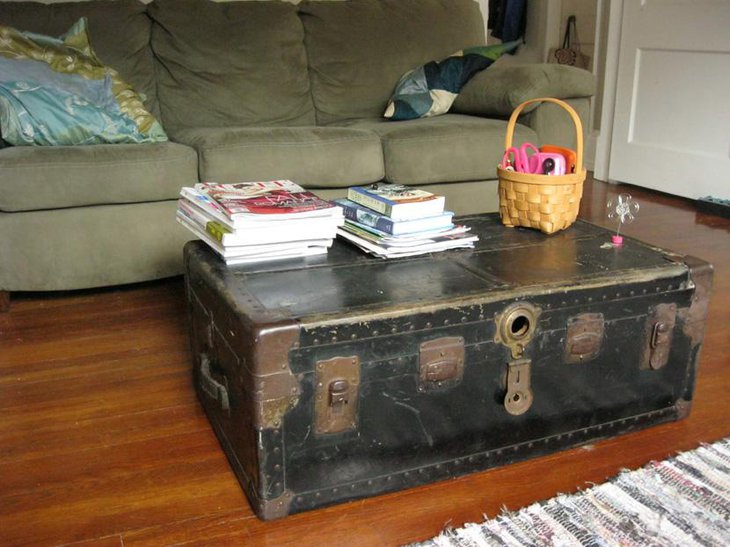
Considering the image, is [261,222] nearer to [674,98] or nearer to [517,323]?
[517,323]

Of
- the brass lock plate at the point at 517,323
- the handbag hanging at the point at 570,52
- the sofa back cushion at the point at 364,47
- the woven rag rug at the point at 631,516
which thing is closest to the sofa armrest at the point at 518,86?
the sofa back cushion at the point at 364,47

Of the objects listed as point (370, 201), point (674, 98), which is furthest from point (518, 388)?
point (674, 98)

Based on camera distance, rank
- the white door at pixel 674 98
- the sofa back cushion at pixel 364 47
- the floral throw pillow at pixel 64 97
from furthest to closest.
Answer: the white door at pixel 674 98 → the sofa back cushion at pixel 364 47 → the floral throw pillow at pixel 64 97

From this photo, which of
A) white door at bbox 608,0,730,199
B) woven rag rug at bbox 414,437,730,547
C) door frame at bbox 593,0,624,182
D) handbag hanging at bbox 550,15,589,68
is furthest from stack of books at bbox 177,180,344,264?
handbag hanging at bbox 550,15,589,68

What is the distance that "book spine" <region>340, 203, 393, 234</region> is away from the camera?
1.48m

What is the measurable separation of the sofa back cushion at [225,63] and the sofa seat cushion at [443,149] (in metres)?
0.50

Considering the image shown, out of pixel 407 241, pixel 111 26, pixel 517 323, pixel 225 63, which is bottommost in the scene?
pixel 517 323

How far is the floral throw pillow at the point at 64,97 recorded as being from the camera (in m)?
2.21

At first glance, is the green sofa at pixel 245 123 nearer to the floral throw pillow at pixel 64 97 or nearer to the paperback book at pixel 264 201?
the floral throw pillow at pixel 64 97

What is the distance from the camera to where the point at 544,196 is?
1575 mm

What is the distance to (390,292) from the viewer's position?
128cm

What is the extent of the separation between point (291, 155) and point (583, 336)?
1233 millimetres

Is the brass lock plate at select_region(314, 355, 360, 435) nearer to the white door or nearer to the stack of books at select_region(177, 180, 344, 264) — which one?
the stack of books at select_region(177, 180, 344, 264)

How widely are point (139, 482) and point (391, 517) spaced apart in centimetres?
46
